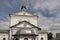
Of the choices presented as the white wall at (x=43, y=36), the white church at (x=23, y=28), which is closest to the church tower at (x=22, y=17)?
the white church at (x=23, y=28)

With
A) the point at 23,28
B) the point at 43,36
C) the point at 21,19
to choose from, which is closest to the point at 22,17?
the point at 21,19

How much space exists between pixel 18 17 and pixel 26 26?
2840mm

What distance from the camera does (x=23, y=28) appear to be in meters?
41.3

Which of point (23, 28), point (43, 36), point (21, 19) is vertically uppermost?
point (21, 19)

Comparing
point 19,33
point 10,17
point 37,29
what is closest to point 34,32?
point 37,29

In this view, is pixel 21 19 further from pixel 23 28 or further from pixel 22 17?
pixel 23 28

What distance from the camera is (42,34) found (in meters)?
43.0

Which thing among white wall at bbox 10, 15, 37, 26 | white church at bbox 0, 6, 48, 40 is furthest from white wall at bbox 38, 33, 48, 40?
white wall at bbox 10, 15, 37, 26

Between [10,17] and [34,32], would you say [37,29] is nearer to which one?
[34,32]

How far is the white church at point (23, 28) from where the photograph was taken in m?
39.6

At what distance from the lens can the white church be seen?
39625 mm

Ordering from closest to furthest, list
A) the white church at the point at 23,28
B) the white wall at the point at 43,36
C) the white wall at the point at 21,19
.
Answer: the white church at the point at 23,28 → the white wall at the point at 21,19 → the white wall at the point at 43,36

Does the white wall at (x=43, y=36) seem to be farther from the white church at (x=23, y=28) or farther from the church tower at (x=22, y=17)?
the church tower at (x=22, y=17)

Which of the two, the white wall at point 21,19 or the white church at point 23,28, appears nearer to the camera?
the white church at point 23,28
